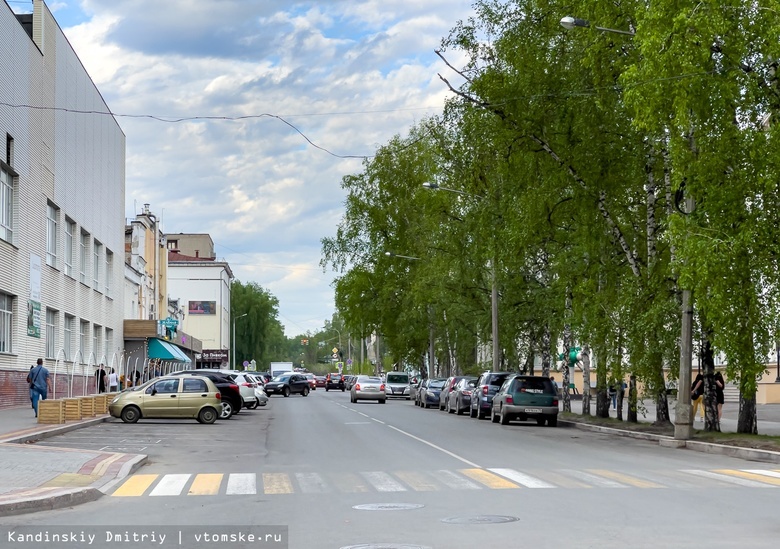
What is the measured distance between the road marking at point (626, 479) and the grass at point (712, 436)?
234 inches

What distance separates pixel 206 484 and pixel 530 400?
20.9 m

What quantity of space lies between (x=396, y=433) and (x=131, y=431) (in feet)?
23.5

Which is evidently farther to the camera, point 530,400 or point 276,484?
point 530,400

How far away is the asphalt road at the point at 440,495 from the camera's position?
32.9ft

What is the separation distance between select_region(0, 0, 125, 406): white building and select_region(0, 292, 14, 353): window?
38 millimetres

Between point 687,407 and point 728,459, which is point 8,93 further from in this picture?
point 728,459

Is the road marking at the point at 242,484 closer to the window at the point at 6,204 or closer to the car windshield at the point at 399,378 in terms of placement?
the window at the point at 6,204

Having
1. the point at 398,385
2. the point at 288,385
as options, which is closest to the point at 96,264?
the point at 288,385

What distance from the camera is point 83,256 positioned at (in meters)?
53.8

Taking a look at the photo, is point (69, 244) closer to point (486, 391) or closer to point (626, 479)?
point (486, 391)

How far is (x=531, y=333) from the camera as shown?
1770 inches

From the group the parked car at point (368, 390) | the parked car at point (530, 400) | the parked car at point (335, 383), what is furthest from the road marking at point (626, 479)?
the parked car at point (335, 383)

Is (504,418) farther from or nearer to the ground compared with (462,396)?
nearer to the ground

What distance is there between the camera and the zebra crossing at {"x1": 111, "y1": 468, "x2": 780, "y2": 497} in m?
14.3
